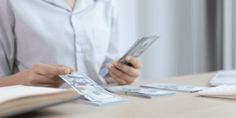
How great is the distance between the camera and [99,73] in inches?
60.4

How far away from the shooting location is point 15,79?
44.6 inches

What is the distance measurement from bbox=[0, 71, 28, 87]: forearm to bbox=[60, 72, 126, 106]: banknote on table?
15 centimetres

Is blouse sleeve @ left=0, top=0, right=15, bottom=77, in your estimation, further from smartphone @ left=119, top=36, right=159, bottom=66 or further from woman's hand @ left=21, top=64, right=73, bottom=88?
smartphone @ left=119, top=36, right=159, bottom=66

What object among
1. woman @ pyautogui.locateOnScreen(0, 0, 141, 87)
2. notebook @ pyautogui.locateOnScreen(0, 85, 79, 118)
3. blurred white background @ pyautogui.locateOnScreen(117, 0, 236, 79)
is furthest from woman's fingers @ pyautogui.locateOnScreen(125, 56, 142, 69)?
blurred white background @ pyautogui.locateOnScreen(117, 0, 236, 79)

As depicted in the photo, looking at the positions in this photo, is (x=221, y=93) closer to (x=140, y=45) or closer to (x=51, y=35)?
(x=140, y=45)

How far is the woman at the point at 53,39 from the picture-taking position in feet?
4.40

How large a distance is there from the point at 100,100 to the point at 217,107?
0.85 ft

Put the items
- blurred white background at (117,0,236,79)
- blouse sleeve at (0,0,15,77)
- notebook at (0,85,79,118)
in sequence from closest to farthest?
notebook at (0,85,79,118) → blouse sleeve at (0,0,15,77) → blurred white background at (117,0,236,79)

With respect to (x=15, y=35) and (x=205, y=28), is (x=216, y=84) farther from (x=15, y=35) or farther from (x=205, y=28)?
(x=205, y=28)

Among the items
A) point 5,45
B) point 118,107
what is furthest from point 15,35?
point 118,107

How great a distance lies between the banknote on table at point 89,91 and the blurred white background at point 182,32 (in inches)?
65.1

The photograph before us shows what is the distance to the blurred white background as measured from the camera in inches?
106

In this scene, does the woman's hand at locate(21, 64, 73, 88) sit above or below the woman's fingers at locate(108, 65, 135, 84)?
above

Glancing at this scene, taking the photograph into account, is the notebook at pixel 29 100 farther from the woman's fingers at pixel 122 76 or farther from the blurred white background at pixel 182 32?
the blurred white background at pixel 182 32
